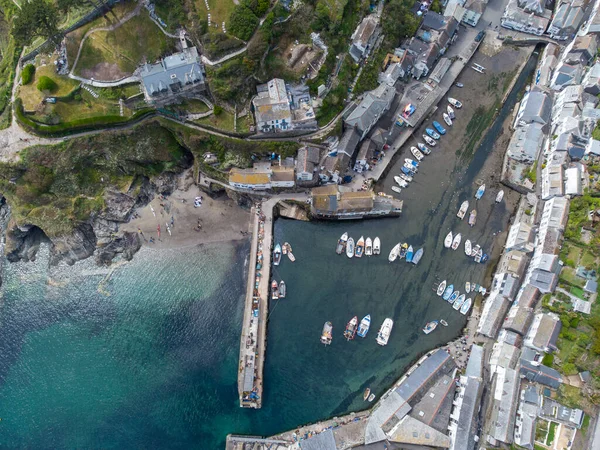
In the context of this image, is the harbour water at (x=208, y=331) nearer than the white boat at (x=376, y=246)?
Yes

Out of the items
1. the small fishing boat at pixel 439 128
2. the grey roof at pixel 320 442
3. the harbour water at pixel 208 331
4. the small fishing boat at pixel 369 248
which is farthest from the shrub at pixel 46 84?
the grey roof at pixel 320 442

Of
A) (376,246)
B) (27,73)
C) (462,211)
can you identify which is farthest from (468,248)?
(27,73)

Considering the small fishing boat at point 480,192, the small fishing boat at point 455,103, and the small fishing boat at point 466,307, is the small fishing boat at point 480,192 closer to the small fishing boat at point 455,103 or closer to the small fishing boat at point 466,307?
the small fishing boat at point 455,103

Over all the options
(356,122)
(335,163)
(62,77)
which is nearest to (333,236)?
(335,163)

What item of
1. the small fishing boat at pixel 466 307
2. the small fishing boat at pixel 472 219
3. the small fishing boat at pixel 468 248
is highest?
the small fishing boat at pixel 472 219

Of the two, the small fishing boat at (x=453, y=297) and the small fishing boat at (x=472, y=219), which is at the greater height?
the small fishing boat at (x=472, y=219)

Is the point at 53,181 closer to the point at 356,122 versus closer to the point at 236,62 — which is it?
the point at 236,62

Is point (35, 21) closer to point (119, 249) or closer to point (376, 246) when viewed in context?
point (119, 249)
